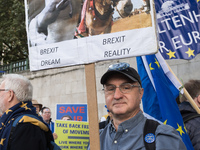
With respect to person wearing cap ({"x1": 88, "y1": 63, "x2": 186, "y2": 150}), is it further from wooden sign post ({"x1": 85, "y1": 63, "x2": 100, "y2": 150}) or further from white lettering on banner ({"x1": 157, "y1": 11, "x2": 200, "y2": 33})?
white lettering on banner ({"x1": 157, "y1": 11, "x2": 200, "y2": 33})

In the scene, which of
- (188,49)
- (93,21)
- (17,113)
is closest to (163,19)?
(188,49)


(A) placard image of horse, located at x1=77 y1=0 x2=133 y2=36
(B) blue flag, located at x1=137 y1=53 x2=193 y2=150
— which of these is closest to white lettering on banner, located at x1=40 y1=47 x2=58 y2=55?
(A) placard image of horse, located at x1=77 y1=0 x2=133 y2=36

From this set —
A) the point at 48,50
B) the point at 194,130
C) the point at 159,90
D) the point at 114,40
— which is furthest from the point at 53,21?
the point at 194,130

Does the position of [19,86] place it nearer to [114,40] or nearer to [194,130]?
[114,40]

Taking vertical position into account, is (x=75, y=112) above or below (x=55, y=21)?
below

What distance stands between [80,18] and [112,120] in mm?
894

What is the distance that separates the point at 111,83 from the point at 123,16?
53 cm

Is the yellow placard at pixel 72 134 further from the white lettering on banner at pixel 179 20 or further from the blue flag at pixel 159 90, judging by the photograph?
the white lettering on banner at pixel 179 20

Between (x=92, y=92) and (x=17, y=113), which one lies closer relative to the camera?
(x=92, y=92)

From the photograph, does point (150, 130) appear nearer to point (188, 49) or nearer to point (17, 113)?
point (17, 113)

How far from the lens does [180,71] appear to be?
8.15m

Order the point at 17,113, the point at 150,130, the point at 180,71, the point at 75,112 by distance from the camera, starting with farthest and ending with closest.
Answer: the point at 180,71 → the point at 75,112 → the point at 17,113 → the point at 150,130

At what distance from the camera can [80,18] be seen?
252 centimetres

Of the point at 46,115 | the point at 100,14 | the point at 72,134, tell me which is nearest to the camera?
the point at 100,14
